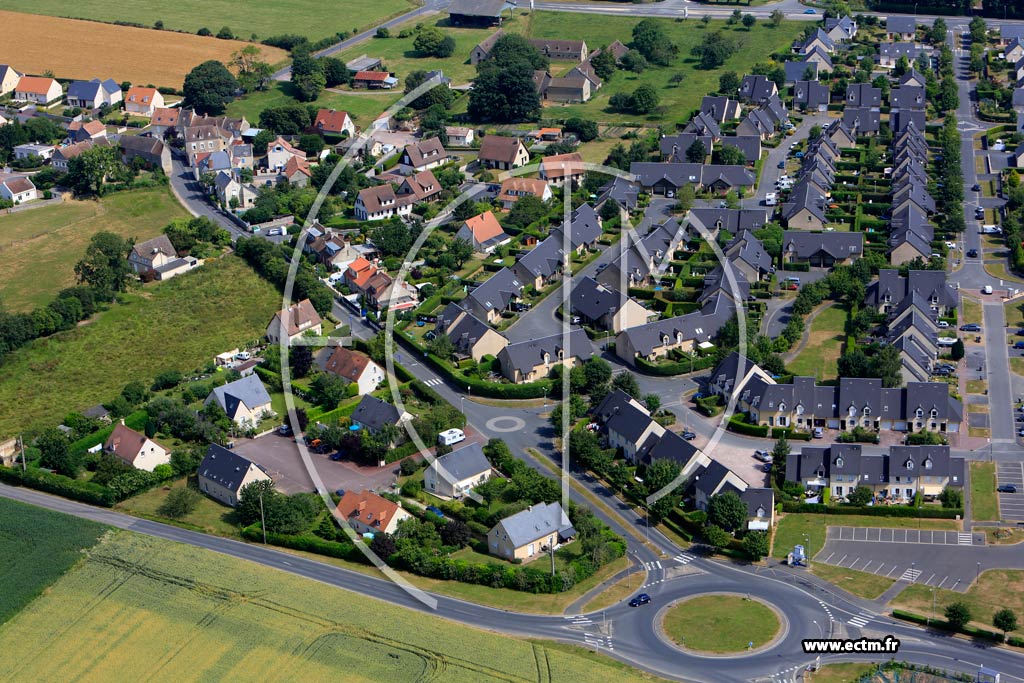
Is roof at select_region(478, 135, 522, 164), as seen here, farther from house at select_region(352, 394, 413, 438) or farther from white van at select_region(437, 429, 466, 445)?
white van at select_region(437, 429, 466, 445)

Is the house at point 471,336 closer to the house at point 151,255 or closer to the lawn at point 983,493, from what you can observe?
the house at point 151,255

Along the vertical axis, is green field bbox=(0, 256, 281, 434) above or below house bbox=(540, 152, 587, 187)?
below

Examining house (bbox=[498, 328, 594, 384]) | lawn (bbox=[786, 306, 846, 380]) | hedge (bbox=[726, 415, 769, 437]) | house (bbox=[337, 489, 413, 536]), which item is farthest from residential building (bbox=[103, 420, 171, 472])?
lawn (bbox=[786, 306, 846, 380])

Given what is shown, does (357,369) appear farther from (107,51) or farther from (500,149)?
(107,51)

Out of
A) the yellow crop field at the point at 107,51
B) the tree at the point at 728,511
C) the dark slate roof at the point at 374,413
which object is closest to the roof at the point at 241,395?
the dark slate roof at the point at 374,413

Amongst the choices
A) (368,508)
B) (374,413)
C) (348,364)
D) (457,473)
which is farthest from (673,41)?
(368,508)
